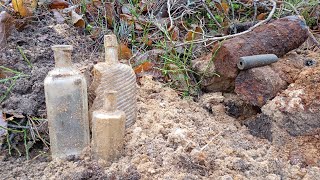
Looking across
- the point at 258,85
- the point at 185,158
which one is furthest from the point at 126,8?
the point at 185,158

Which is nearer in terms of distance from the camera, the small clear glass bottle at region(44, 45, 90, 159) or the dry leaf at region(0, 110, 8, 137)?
the small clear glass bottle at region(44, 45, 90, 159)

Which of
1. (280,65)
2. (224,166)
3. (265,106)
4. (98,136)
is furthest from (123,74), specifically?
(280,65)

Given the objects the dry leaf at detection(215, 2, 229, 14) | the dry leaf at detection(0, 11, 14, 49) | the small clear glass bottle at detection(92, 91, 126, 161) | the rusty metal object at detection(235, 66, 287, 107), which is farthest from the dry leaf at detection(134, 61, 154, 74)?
the dry leaf at detection(215, 2, 229, 14)

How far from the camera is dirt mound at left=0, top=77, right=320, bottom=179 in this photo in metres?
1.33

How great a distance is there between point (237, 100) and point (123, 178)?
31.9 inches

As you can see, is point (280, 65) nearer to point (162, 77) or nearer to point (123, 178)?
point (162, 77)

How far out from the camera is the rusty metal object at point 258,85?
1689mm

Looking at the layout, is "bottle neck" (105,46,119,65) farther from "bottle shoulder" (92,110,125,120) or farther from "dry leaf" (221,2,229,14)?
"dry leaf" (221,2,229,14)

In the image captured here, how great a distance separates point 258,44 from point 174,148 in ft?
2.69

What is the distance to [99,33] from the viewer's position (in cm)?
230

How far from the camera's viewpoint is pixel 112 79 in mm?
1508

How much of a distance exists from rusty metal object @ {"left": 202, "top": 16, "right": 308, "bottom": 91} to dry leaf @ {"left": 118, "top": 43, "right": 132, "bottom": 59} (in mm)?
491

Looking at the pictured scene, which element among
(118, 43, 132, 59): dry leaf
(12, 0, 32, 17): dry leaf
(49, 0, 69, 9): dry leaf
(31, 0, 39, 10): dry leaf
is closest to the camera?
(118, 43, 132, 59): dry leaf

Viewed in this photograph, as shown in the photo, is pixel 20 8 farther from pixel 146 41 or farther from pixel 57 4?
pixel 146 41
